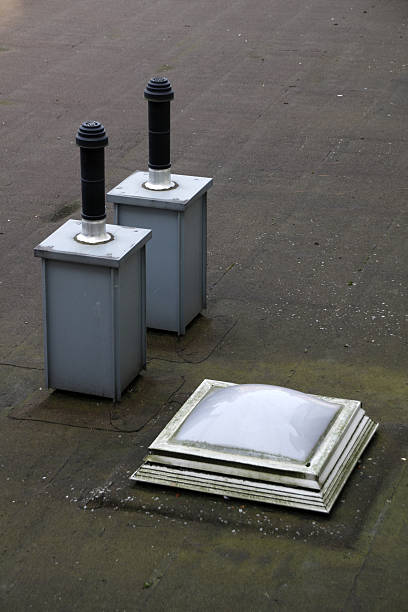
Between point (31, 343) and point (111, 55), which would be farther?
point (111, 55)

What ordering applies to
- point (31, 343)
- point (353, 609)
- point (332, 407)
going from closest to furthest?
1. point (353, 609)
2. point (332, 407)
3. point (31, 343)

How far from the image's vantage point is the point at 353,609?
5.61m

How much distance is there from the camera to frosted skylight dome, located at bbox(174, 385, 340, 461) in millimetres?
6633

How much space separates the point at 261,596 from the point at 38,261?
5.09 m

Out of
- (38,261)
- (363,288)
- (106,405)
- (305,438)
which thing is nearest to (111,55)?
(38,261)

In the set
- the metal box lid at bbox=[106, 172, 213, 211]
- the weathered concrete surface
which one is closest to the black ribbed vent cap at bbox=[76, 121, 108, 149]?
the metal box lid at bbox=[106, 172, 213, 211]

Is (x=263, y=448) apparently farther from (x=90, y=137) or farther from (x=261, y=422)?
(x=90, y=137)

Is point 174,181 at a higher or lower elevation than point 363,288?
higher

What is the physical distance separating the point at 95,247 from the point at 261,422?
172 cm

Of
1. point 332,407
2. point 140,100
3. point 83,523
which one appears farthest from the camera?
point 140,100

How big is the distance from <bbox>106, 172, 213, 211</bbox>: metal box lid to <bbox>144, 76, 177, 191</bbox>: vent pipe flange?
0.08m

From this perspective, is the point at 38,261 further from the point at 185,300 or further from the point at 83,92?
the point at 83,92

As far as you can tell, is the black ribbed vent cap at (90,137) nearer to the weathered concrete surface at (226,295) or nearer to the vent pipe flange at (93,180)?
the vent pipe flange at (93,180)

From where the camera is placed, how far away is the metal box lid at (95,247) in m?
7.26
